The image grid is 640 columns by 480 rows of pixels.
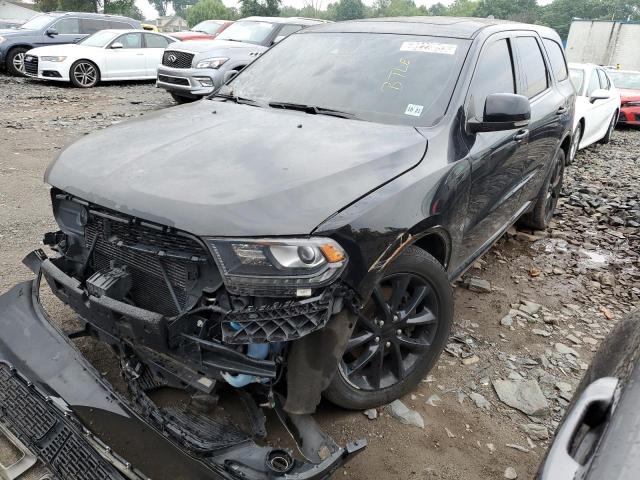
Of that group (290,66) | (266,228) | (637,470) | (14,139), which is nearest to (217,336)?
(266,228)

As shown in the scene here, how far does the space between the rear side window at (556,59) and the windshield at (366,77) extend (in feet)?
6.21

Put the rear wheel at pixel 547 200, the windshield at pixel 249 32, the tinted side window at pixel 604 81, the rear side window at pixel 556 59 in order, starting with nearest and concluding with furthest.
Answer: the rear side window at pixel 556 59, the rear wheel at pixel 547 200, the tinted side window at pixel 604 81, the windshield at pixel 249 32

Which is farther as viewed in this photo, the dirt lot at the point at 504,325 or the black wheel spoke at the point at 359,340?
the dirt lot at the point at 504,325

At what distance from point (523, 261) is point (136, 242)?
11.8 feet

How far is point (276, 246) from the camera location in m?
1.91

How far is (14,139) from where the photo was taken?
7.68 m

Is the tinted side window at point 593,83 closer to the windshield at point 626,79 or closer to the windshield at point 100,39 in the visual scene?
the windshield at point 626,79

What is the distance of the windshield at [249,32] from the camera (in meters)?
11.3

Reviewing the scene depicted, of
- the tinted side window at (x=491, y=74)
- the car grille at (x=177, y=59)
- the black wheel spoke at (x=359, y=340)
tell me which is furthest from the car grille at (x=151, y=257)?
the car grille at (x=177, y=59)

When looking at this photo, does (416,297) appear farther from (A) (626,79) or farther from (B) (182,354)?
(A) (626,79)

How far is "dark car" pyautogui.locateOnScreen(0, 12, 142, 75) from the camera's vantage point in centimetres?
1365

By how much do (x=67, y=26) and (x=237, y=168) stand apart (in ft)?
49.9

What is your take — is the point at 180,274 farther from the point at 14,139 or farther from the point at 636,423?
the point at 14,139

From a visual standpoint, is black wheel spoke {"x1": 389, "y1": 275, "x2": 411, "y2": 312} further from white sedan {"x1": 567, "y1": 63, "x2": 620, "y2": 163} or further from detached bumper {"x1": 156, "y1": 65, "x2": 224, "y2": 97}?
detached bumper {"x1": 156, "y1": 65, "x2": 224, "y2": 97}
